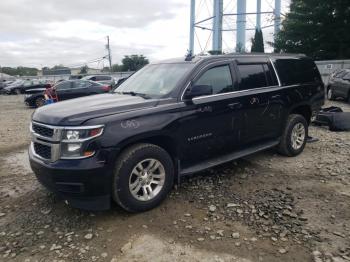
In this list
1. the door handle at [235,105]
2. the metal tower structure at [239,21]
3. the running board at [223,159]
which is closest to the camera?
the running board at [223,159]

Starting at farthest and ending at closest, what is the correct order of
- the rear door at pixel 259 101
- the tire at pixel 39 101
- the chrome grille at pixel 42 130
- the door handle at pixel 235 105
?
1. the tire at pixel 39 101
2. the rear door at pixel 259 101
3. the door handle at pixel 235 105
4. the chrome grille at pixel 42 130

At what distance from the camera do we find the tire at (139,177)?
3799 millimetres

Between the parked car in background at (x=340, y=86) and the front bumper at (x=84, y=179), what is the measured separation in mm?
12962

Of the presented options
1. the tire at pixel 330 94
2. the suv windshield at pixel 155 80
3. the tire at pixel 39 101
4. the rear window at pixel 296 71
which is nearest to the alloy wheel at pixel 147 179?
the suv windshield at pixel 155 80

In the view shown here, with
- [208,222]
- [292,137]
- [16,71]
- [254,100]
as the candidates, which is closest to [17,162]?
[208,222]

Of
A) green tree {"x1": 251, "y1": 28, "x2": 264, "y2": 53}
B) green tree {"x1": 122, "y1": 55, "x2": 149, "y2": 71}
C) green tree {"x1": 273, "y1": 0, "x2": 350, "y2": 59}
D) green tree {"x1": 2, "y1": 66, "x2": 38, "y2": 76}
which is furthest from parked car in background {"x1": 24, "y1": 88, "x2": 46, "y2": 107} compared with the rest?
green tree {"x1": 2, "y1": 66, "x2": 38, "y2": 76}

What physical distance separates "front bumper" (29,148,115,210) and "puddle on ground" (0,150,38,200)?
1481 mm

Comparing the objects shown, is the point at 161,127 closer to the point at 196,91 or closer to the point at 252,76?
the point at 196,91

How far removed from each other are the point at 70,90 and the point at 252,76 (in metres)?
13.3

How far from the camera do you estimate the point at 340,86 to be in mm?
14312

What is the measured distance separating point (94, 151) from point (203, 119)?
5.16 feet

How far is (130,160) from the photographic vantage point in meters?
3.82

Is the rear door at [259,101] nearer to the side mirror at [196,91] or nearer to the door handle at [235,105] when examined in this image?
the door handle at [235,105]

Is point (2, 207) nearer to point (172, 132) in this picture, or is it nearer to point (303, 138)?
point (172, 132)
